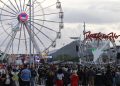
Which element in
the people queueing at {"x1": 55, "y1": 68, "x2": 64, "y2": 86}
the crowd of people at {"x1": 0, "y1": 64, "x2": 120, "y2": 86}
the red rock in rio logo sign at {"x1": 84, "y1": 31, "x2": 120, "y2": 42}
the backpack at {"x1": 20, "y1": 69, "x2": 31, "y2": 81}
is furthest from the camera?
the red rock in rio logo sign at {"x1": 84, "y1": 31, "x2": 120, "y2": 42}

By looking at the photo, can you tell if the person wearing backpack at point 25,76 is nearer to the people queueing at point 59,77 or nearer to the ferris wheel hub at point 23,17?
the people queueing at point 59,77

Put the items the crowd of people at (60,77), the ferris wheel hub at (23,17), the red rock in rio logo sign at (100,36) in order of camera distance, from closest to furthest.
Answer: the crowd of people at (60,77) → the ferris wheel hub at (23,17) → the red rock in rio logo sign at (100,36)

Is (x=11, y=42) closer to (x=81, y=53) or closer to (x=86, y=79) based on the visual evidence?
(x=86, y=79)

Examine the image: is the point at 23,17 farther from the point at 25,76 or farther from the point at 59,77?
the point at 25,76

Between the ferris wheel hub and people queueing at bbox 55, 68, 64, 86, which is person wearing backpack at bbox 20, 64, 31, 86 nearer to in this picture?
people queueing at bbox 55, 68, 64, 86

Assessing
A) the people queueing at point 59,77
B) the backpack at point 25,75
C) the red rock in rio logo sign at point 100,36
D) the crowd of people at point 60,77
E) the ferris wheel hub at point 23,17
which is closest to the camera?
the backpack at point 25,75

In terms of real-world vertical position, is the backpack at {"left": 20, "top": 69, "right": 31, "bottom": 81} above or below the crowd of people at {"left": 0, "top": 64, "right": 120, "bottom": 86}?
above

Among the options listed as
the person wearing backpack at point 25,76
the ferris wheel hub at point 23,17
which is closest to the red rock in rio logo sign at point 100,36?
the ferris wheel hub at point 23,17

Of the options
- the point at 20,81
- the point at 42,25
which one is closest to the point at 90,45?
the point at 42,25

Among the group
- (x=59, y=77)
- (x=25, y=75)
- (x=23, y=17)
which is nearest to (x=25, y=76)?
(x=25, y=75)

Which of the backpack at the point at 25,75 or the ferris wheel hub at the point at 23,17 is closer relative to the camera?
the backpack at the point at 25,75

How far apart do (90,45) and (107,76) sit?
4300cm

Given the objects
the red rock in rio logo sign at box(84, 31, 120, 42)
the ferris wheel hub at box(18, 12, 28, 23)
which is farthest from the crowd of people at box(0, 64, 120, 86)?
the red rock in rio logo sign at box(84, 31, 120, 42)

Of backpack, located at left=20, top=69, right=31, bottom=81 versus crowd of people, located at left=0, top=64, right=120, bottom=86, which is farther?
crowd of people, located at left=0, top=64, right=120, bottom=86
